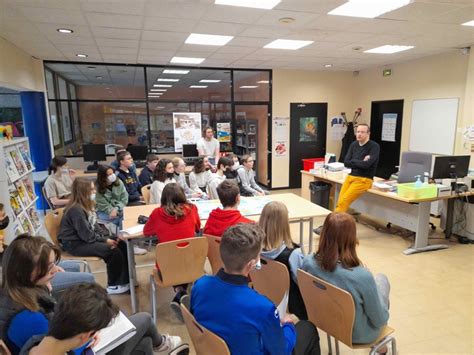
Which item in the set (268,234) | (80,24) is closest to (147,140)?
(80,24)

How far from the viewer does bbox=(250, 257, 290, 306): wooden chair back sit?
6.13 feet

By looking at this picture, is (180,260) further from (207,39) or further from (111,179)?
(207,39)

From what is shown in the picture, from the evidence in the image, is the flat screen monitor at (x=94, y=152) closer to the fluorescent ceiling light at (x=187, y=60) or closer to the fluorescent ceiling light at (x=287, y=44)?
the fluorescent ceiling light at (x=187, y=60)

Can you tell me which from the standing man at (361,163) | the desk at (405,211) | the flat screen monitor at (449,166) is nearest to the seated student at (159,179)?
the standing man at (361,163)

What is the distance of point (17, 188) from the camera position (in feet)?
12.2

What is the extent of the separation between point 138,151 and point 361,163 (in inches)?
173

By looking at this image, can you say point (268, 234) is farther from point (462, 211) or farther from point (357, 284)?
point (462, 211)

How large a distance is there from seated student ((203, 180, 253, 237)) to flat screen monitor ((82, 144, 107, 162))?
450cm

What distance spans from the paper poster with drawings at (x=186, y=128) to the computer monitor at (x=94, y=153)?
1.51 meters

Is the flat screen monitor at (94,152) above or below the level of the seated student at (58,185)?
above

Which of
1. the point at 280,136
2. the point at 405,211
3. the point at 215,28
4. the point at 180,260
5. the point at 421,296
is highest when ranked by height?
the point at 215,28

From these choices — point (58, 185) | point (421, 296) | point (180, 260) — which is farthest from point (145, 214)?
point (421, 296)

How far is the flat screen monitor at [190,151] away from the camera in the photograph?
22.3ft

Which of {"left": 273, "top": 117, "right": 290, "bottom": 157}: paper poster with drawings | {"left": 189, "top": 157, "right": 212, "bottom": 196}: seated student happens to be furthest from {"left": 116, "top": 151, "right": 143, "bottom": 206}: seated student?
{"left": 273, "top": 117, "right": 290, "bottom": 157}: paper poster with drawings
